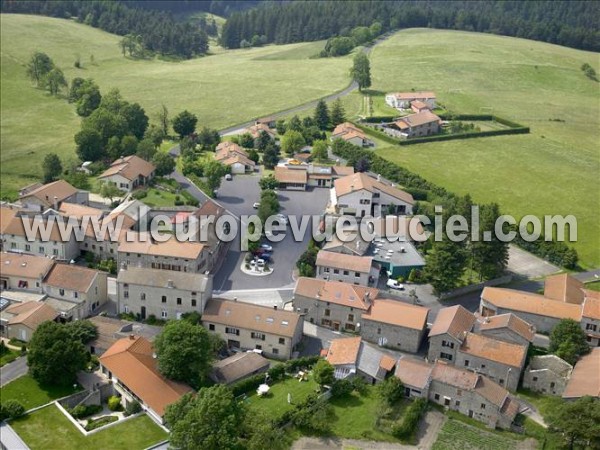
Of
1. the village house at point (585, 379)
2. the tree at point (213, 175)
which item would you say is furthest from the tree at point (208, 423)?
the tree at point (213, 175)

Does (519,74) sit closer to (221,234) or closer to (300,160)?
(300,160)

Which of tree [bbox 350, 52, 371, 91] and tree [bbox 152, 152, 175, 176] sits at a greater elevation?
tree [bbox 350, 52, 371, 91]

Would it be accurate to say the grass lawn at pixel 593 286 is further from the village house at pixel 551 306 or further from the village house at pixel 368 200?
the village house at pixel 368 200

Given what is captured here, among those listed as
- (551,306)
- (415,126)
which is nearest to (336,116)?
(415,126)

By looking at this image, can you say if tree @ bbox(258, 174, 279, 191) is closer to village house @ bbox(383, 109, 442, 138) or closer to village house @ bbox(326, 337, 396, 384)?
village house @ bbox(383, 109, 442, 138)

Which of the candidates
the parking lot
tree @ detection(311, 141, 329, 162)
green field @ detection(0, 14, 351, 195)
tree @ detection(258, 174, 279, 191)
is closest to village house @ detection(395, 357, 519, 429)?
the parking lot

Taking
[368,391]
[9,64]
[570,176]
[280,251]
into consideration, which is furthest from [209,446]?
[9,64]
